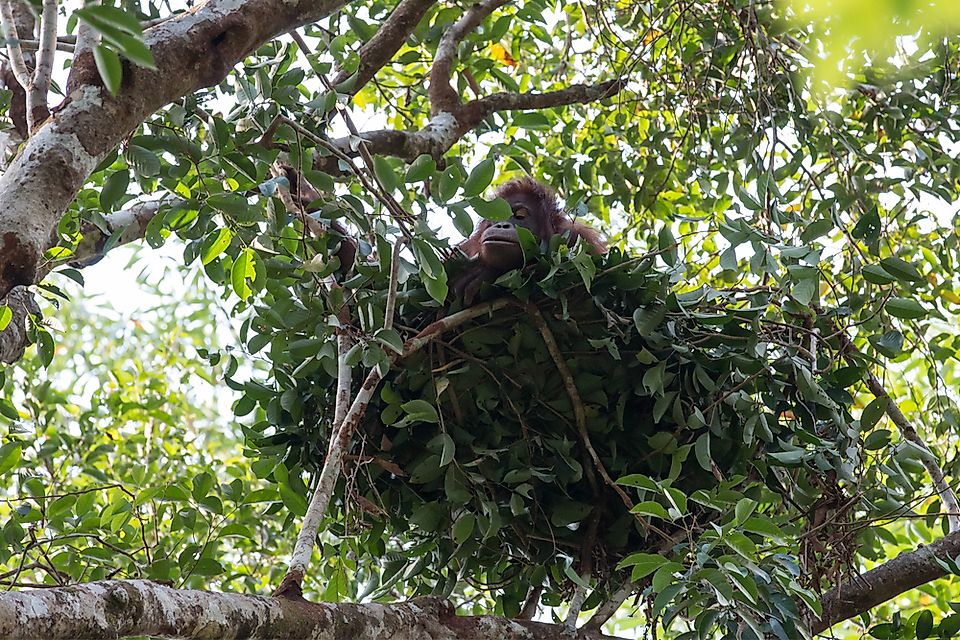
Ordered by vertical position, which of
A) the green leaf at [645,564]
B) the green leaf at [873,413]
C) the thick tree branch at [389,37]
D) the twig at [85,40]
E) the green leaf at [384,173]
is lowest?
the green leaf at [645,564]

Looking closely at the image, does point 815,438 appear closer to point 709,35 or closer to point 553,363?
point 553,363

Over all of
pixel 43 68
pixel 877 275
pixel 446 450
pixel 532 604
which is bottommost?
pixel 532 604

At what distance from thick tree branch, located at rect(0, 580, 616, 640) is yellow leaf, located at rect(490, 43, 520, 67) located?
3.19 meters

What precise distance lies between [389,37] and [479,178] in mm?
1262

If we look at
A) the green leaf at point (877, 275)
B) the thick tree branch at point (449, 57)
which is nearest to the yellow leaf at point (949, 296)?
the green leaf at point (877, 275)

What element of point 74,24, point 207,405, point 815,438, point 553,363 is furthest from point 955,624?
point 207,405

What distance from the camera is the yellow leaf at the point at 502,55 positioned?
4.68 m

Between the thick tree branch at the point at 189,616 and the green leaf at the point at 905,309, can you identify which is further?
the green leaf at the point at 905,309

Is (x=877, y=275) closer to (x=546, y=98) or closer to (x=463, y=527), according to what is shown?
(x=463, y=527)

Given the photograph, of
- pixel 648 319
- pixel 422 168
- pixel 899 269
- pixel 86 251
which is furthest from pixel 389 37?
pixel 899 269

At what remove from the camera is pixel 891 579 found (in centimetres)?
263

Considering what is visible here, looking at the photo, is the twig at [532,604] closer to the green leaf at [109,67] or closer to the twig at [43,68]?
the twig at [43,68]

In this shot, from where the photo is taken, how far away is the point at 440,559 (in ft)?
8.80

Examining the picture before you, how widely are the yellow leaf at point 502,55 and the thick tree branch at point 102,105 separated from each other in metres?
2.69
